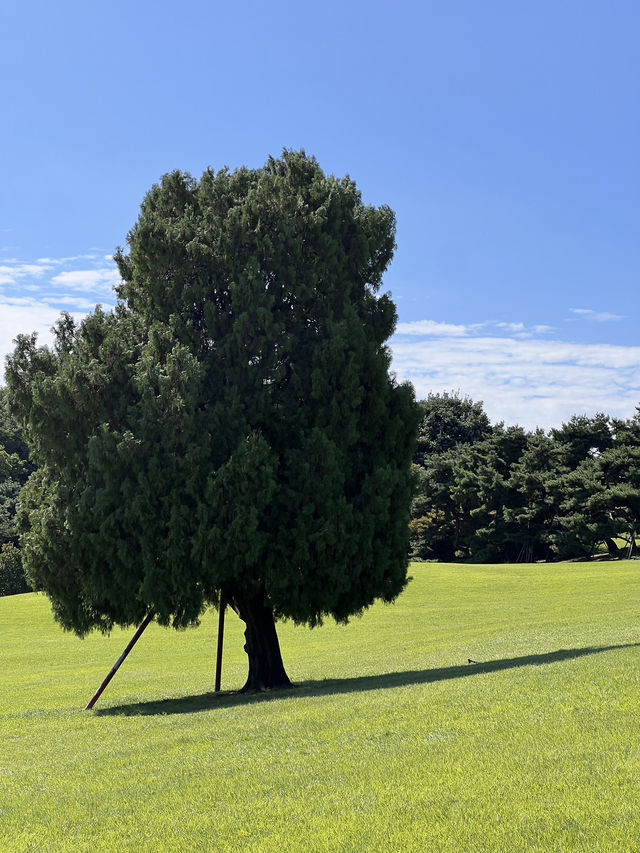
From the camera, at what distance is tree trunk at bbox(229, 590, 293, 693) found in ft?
52.9

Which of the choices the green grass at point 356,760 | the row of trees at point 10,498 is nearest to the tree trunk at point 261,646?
the green grass at point 356,760

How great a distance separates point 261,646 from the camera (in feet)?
53.2

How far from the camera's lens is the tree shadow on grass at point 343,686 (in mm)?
13602

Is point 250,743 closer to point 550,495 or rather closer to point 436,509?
point 550,495

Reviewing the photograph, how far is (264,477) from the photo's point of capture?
14133mm

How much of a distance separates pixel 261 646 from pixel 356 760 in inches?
346

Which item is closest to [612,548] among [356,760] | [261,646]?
[261,646]

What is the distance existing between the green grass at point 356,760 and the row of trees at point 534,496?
3359cm

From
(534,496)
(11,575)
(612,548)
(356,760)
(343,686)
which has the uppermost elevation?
(534,496)

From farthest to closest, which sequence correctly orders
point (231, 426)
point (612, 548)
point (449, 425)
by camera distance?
point (449, 425), point (612, 548), point (231, 426)

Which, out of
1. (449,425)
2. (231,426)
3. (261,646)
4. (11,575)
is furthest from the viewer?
(449,425)

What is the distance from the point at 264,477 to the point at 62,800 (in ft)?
23.5

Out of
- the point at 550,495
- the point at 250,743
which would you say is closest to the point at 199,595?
the point at 250,743

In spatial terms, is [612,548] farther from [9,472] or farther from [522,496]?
[9,472]
